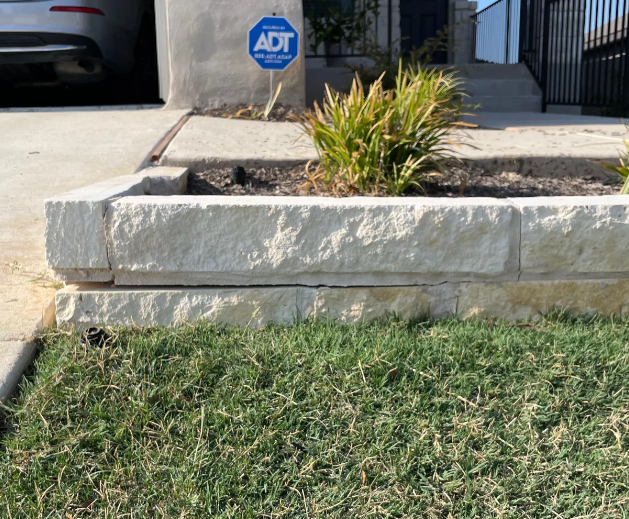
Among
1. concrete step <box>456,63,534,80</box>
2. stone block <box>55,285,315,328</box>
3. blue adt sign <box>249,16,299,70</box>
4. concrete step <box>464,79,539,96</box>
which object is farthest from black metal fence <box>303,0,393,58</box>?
stone block <box>55,285,315,328</box>

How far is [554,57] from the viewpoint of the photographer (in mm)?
7949

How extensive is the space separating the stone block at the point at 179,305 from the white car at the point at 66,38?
388cm

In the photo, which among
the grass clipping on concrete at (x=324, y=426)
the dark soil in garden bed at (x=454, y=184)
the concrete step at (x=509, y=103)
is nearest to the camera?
the grass clipping on concrete at (x=324, y=426)

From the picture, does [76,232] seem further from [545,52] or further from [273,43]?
[545,52]

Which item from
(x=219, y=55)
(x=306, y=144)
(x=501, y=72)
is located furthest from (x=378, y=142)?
(x=501, y=72)

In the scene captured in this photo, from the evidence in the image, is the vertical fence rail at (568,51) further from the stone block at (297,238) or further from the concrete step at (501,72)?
the stone block at (297,238)

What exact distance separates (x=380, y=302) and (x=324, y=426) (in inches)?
25.9

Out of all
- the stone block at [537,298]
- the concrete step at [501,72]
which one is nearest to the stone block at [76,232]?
the stone block at [537,298]

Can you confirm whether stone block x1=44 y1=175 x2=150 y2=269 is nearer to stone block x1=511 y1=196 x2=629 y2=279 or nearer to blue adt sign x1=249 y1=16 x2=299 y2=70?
stone block x1=511 y1=196 x2=629 y2=279

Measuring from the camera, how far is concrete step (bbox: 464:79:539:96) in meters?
7.81

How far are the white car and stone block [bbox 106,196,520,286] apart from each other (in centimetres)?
382

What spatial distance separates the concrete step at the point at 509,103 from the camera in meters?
7.55

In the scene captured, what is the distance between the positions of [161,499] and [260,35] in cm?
414

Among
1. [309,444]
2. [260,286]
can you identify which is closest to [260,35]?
[260,286]
